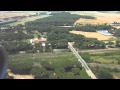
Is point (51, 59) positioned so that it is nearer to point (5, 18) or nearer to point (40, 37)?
point (40, 37)

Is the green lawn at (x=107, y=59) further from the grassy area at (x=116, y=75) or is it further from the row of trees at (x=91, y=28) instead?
the row of trees at (x=91, y=28)

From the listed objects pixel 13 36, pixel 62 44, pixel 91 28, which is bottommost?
pixel 62 44

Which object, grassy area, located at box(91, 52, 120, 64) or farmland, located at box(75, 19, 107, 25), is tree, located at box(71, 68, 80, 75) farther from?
farmland, located at box(75, 19, 107, 25)

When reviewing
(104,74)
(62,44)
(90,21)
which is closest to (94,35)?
(90,21)

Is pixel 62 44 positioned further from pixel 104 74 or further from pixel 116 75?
pixel 116 75

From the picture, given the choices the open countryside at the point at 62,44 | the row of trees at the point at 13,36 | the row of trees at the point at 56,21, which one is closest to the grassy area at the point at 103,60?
the open countryside at the point at 62,44
